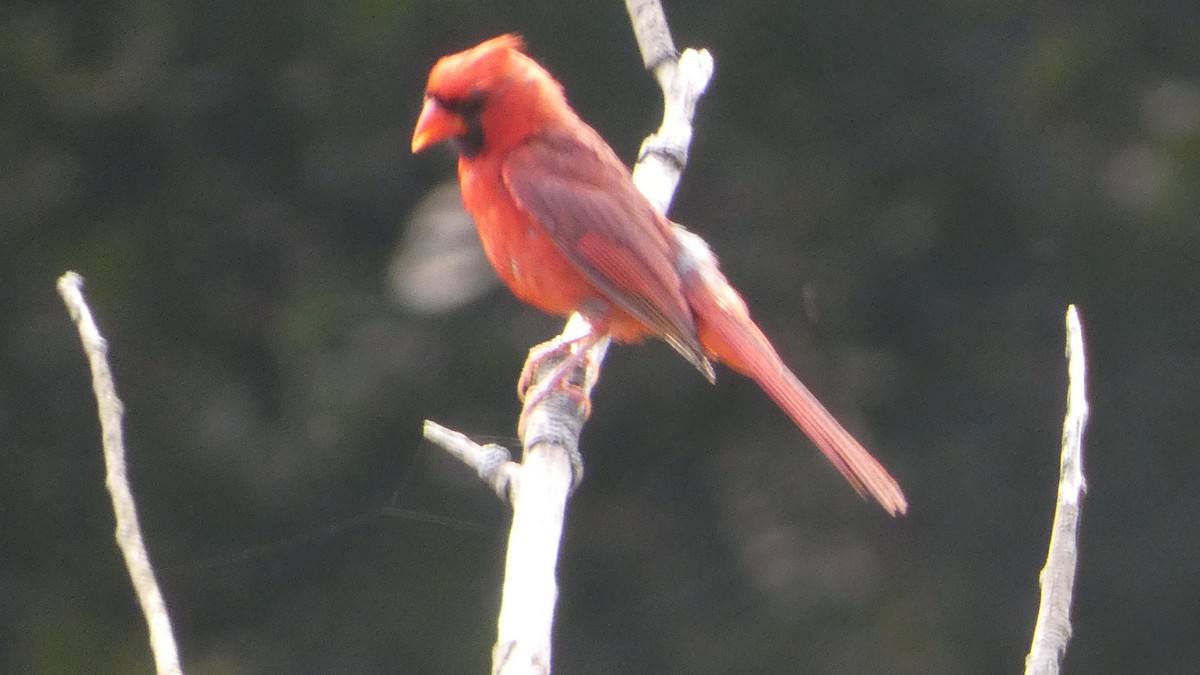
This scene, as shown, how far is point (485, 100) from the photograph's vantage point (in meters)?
3.61

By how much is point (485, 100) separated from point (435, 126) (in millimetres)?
140

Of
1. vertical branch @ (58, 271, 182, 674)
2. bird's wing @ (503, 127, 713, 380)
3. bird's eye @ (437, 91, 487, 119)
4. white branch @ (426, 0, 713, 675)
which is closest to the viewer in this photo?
vertical branch @ (58, 271, 182, 674)

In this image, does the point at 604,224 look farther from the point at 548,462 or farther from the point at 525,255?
the point at 548,462

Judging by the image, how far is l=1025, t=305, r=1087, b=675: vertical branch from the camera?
181 cm

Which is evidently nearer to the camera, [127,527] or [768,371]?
[127,527]

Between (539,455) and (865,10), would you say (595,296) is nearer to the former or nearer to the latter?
(539,455)

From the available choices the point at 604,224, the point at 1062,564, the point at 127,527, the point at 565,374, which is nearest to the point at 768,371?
the point at 565,374

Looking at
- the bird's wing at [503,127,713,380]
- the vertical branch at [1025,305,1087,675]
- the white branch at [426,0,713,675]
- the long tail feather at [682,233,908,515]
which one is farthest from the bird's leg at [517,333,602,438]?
the vertical branch at [1025,305,1087,675]

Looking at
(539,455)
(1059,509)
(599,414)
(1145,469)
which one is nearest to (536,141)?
(539,455)

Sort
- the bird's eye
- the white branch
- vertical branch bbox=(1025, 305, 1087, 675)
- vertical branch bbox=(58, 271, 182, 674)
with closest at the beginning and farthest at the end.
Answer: vertical branch bbox=(58, 271, 182, 674), vertical branch bbox=(1025, 305, 1087, 675), the white branch, the bird's eye

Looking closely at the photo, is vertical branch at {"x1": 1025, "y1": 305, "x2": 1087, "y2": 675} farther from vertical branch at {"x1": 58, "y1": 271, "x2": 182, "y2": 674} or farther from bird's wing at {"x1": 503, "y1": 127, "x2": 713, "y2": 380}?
bird's wing at {"x1": 503, "y1": 127, "x2": 713, "y2": 380}

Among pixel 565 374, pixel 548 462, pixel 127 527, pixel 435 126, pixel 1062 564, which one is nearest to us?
pixel 127 527

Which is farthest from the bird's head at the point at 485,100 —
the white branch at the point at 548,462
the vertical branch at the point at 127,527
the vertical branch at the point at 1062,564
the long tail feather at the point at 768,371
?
the vertical branch at the point at 1062,564

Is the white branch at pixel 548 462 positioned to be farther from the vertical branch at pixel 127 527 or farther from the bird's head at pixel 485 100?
the vertical branch at pixel 127 527
